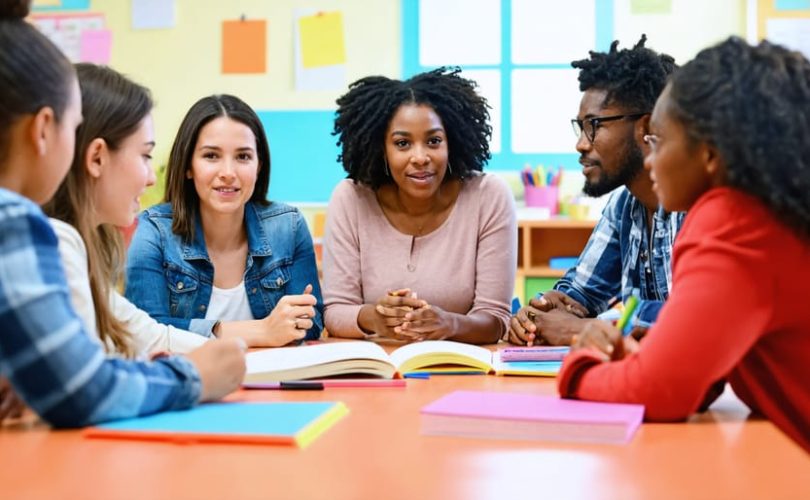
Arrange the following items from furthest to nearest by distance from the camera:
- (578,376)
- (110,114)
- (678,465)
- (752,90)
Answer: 1. (110,114)
2. (578,376)
3. (752,90)
4. (678,465)

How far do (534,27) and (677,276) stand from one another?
333cm

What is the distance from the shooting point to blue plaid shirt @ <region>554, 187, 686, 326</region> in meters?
1.97

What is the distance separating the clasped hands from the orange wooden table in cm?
86

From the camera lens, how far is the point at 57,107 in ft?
3.44

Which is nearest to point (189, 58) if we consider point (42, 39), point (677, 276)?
point (42, 39)

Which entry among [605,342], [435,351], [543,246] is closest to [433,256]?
[435,351]

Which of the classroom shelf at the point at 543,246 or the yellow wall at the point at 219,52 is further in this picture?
the yellow wall at the point at 219,52

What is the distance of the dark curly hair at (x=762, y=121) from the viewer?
1004mm

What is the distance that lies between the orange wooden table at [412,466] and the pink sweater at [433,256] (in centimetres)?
116

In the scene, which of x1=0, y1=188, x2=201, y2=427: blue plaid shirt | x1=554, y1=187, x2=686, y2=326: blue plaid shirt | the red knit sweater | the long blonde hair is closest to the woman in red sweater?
the red knit sweater

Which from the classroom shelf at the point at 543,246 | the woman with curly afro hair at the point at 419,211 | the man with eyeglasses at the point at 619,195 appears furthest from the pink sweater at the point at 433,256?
the classroom shelf at the point at 543,246

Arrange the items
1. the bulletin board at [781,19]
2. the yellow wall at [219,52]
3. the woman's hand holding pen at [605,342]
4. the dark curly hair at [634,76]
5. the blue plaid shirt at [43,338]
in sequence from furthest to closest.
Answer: the yellow wall at [219,52] → the bulletin board at [781,19] → the dark curly hair at [634,76] → the woman's hand holding pen at [605,342] → the blue plaid shirt at [43,338]

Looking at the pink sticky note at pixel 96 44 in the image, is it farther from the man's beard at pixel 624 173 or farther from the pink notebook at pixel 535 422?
the pink notebook at pixel 535 422

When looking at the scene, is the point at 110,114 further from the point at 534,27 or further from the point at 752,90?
the point at 534,27
